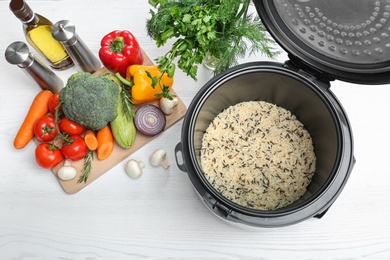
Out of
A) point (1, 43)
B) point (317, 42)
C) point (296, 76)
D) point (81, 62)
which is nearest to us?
point (317, 42)

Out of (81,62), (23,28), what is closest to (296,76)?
(81,62)

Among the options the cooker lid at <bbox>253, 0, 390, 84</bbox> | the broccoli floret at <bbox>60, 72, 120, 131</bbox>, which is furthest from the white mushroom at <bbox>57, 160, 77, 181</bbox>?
the cooker lid at <bbox>253, 0, 390, 84</bbox>

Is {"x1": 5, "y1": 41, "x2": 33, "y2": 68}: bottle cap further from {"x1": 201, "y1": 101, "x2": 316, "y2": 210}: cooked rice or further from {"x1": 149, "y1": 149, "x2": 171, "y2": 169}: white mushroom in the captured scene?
{"x1": 201, "y1": 101, "x2": 316, "y2": 210}: cooked rice

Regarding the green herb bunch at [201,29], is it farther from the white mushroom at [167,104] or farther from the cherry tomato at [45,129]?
the cherry tomato at [45,129]

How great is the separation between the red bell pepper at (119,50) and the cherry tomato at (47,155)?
1.00 feet

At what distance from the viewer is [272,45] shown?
1.40 m

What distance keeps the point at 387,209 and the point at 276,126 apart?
41cm

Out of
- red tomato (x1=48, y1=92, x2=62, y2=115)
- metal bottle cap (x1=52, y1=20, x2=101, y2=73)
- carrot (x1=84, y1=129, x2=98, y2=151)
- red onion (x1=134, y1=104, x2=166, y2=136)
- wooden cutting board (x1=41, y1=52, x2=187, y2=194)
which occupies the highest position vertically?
metal bottle cap (x1=52, y1=20, x2=101, y2=73)

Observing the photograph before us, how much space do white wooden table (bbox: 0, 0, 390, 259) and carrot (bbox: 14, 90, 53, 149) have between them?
0.04 m

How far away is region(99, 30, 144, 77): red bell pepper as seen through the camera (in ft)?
4.45

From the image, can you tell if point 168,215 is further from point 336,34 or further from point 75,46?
point 336,34

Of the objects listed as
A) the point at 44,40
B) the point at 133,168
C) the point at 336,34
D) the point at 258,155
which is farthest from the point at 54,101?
the point at 336,34

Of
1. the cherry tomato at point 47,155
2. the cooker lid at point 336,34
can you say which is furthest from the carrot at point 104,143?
the cooker lid at point 336,34

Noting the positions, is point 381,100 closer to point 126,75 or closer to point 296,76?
point 296,76
